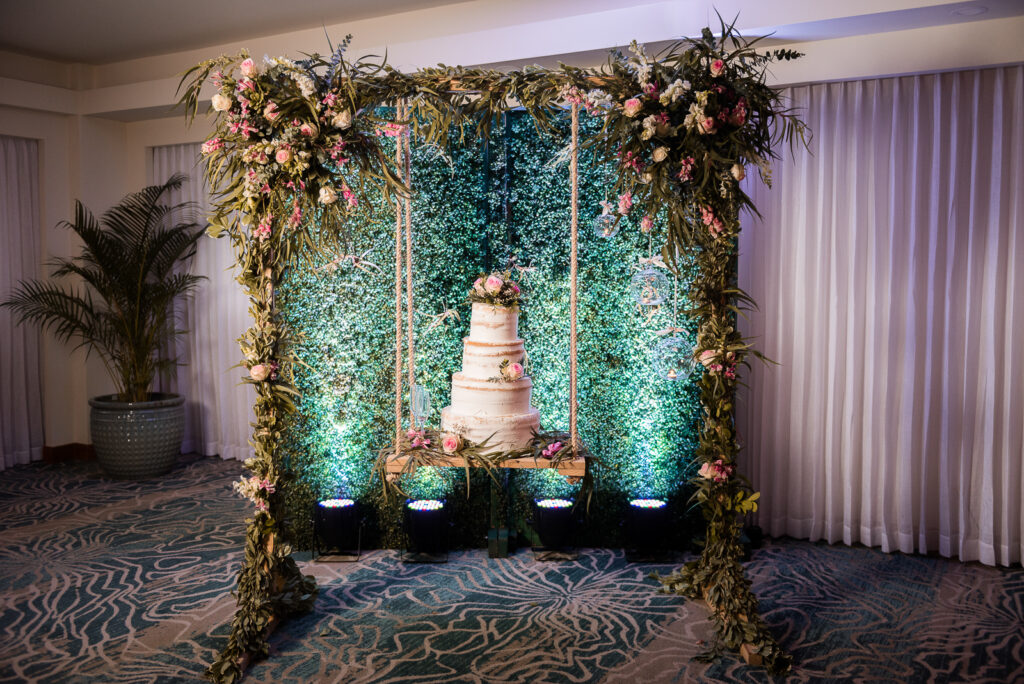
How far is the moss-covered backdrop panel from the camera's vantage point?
15.8 feet

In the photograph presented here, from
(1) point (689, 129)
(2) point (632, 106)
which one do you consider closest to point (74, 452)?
Answer: (2) point (632, 106)

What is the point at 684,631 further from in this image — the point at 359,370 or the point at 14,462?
the point at 14,462

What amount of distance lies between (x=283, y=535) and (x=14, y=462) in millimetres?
4448

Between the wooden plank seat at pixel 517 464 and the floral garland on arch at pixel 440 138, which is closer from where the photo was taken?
the floral garland on arch at pixel 440 138

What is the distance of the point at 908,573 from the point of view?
→ 4520 millimetres

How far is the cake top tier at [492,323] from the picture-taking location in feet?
13.1

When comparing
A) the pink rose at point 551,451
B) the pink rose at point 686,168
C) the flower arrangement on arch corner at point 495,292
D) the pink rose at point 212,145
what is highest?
the pink rose at point 212,145

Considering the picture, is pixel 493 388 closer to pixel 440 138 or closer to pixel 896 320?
pixel 440 138

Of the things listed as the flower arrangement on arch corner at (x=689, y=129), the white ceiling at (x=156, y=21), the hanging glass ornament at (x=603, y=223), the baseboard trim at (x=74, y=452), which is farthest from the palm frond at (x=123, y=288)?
the flower arrangement on arch corner at (x=689, y=129)

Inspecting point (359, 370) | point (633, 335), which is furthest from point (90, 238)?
point (633, 335)

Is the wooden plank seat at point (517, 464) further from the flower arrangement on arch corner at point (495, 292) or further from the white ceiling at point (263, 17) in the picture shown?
the white ceiling at point (263, 17)

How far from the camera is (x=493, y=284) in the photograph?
3.96 metres

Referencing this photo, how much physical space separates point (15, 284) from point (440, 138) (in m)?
4.96

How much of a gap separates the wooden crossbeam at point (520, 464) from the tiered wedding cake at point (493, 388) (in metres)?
0.14
